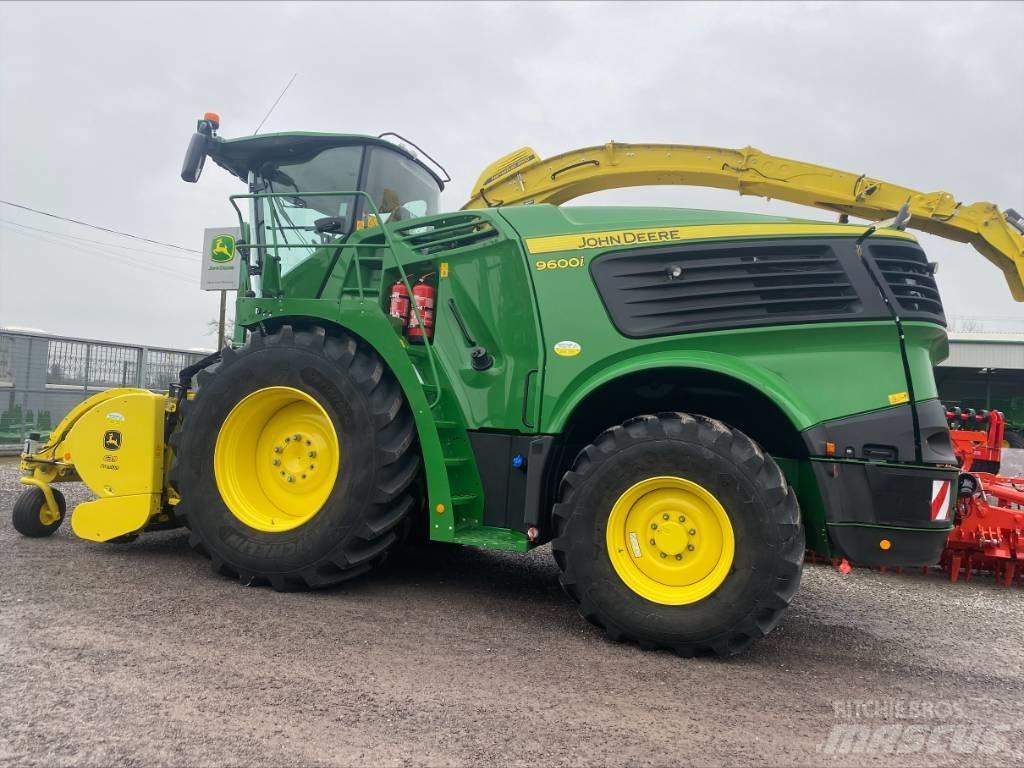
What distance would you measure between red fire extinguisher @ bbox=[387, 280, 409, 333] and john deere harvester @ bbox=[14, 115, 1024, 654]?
1cm

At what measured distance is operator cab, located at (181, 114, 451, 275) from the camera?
471 cm

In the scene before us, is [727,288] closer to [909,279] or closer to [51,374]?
[909,279]

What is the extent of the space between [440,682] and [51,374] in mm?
11668

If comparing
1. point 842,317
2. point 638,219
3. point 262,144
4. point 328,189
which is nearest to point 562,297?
point 638,219

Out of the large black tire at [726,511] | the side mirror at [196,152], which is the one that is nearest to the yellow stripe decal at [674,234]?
the large black tire at [726,511]

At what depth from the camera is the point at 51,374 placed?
11.7m

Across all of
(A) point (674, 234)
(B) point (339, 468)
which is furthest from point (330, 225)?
(A) point (674, 234)

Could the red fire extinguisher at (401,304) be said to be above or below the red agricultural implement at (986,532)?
above

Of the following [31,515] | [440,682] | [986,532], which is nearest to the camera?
[440,682]

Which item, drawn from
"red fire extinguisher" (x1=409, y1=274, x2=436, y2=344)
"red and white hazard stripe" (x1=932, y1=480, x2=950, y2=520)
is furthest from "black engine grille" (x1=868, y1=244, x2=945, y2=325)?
"red fire extinguisher" (x1=409, y1=274, x2=436, y2=344)

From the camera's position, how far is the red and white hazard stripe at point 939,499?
3221 mm

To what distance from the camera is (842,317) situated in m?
3.38

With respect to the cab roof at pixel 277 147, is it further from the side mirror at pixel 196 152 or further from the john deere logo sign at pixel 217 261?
the john deere logo sign at pixel 217 261

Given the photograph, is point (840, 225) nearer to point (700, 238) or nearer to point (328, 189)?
point (700, 238)
